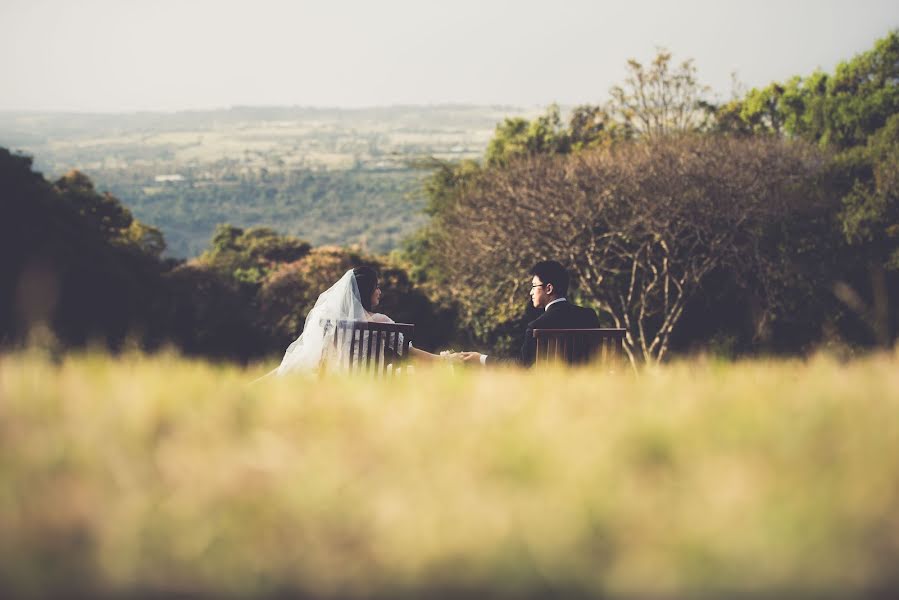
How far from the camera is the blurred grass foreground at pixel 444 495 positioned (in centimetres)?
234

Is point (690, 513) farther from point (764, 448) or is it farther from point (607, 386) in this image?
point (607, 386)

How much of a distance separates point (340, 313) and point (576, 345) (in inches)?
110

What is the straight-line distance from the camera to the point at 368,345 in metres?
7.77

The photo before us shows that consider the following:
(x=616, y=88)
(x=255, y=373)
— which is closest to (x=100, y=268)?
(x=616, y=88)

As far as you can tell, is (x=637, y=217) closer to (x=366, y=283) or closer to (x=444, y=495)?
(x=366, y=283)

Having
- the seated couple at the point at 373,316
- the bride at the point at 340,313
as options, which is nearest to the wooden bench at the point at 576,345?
the seated couple at the point at 373,316

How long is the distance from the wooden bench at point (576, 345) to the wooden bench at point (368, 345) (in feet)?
3.88

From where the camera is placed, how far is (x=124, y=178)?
→ 515ft

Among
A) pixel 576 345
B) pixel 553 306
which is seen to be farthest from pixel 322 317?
pixel 576 345

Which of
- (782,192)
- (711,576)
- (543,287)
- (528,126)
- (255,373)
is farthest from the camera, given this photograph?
(528,126)

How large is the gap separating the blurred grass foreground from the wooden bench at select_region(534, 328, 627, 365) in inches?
140

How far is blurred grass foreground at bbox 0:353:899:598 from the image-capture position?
2336mm

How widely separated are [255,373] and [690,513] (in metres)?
3.08

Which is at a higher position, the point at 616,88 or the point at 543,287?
the point at 616,88
